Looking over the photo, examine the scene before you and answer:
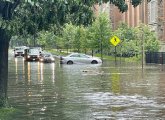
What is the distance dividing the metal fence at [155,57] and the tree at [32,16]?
3814cm

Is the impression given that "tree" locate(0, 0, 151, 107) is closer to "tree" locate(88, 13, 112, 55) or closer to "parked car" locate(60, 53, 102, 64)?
"parked car" locate(60, 53, 102, 64)

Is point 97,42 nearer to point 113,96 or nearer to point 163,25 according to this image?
Result: point 163,25

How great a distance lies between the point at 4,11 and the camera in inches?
499

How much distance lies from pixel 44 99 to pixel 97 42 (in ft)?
160

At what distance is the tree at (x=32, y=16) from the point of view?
1152cm

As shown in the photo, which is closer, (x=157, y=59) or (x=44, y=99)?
(x=44, y=99)

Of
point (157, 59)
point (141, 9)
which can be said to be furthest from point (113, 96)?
point (141, 9)

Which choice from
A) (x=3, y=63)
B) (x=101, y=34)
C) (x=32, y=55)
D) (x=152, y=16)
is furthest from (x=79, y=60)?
(x=3, y=63)

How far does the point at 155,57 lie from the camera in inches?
2087

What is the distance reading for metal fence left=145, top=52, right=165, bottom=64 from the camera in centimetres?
5102

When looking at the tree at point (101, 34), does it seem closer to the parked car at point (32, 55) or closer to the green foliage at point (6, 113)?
the parked car at point (32, 55)


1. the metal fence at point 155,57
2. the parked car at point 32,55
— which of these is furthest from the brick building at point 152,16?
the parked car at point 32,55

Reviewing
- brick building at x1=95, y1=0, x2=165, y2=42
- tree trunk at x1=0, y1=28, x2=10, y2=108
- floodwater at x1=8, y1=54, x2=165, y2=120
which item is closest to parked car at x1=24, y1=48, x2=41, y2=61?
brick building at x1=95, y1=0, x2=165, y2=42

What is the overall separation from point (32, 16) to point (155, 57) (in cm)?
4130
